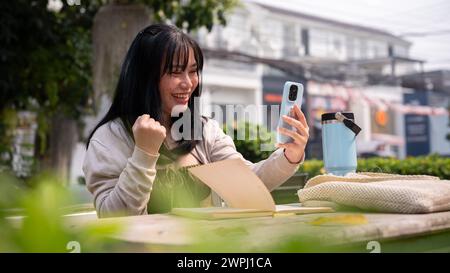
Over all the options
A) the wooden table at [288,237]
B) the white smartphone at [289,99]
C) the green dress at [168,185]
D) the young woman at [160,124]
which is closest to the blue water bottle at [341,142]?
the young woman at [160,124]

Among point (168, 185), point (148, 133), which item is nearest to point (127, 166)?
point (148, 133)

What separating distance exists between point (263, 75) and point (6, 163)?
47.9 feet

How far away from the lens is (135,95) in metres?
1.58

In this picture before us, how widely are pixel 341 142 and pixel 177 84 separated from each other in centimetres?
51

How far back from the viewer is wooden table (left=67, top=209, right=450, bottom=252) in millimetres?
352

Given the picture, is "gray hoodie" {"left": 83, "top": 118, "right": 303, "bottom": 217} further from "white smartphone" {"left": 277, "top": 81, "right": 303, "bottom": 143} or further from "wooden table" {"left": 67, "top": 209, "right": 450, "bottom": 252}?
"wooden table" {"left": 67, "top": 209, "right": 450, "bottom": 252}

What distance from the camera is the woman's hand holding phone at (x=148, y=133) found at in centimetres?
118

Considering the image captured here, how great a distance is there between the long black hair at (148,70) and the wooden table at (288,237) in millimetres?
695

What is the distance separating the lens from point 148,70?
1.57m

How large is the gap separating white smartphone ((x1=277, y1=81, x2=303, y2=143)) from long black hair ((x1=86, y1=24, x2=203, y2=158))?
362 mm

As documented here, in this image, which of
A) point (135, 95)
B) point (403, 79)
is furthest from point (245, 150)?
point (403, 79)

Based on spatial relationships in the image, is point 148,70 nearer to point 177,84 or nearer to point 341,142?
point 177,84

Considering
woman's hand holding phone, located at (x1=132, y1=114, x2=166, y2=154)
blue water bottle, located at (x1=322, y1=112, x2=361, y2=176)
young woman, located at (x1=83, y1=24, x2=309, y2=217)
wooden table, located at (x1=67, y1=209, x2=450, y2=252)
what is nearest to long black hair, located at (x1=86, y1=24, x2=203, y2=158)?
young woman, located at (x1=83, y1=24, x2=309, y2=217)
